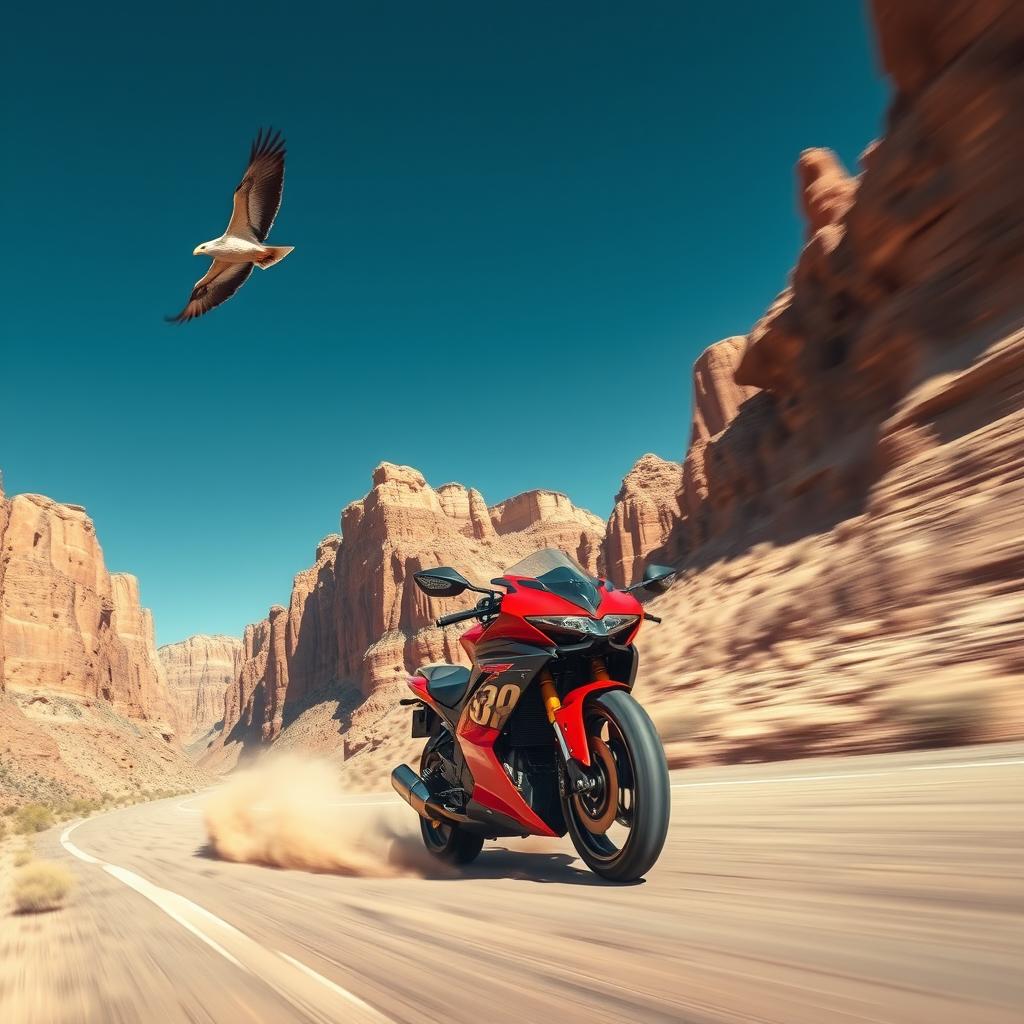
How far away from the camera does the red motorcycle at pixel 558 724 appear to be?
118 inches

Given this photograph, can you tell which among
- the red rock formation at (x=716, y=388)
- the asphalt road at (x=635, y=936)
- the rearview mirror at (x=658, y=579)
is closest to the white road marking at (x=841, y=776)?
the asphalt road at (x=635, y=936)

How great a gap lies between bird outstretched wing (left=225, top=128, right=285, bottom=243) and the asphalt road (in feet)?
31.0

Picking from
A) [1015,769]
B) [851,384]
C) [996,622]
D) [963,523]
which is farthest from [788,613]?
[1015,769]

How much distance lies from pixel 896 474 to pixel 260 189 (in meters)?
12.3

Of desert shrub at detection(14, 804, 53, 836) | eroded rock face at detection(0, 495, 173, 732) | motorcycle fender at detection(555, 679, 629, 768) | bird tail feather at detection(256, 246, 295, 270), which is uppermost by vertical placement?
eroded rock face at detection(0, 495, 173, 732)

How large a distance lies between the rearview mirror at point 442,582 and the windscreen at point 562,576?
0.92 ft

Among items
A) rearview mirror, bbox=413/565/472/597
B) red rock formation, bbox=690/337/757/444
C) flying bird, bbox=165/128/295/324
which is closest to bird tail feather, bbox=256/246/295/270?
flying bird, bbox=165/128/295/324

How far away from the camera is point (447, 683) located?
15.3 ft

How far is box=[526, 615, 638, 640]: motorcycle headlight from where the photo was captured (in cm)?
328

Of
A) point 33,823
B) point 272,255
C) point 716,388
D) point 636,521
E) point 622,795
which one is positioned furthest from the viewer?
point 636,521

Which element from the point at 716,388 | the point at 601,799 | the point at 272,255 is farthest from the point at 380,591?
the point at 601,799

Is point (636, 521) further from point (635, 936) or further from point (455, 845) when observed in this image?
point (635, 936)

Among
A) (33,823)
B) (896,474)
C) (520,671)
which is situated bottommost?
(33,823)

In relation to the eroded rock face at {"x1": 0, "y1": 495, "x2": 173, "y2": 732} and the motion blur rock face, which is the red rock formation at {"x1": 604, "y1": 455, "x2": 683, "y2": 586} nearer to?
the motion blur rock face
